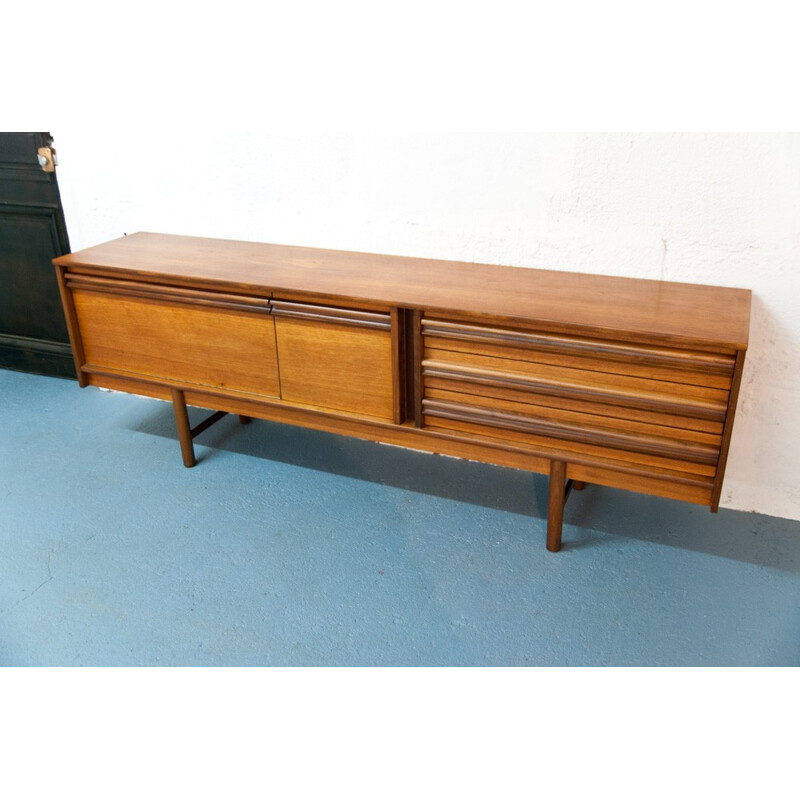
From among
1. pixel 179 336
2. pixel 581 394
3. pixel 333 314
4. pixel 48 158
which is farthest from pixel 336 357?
pixel 48 158

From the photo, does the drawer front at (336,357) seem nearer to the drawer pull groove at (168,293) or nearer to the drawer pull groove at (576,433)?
the drawer pull groove at (168,293)

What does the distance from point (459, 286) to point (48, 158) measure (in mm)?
2349

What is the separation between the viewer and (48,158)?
3.77 metres

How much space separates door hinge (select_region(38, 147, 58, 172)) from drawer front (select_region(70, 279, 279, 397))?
975 mm

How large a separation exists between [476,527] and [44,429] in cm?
224

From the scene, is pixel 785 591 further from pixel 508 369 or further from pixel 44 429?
pixel 44 429

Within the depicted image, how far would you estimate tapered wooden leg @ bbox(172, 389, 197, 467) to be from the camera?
128 inches

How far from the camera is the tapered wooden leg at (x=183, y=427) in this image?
324 centimetres

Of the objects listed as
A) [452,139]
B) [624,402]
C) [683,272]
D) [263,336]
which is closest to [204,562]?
[263,336]

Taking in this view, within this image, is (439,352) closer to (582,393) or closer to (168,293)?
→ (582,393)

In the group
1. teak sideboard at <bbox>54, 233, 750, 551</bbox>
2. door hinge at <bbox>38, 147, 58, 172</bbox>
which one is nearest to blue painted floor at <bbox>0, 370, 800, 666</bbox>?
teak sideboard at <bbox>54, 233, 750, 551</bbox>

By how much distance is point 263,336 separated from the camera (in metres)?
2.91

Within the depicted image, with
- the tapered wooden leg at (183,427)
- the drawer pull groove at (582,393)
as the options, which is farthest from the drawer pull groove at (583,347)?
the tapered wooden leg at (183,427)

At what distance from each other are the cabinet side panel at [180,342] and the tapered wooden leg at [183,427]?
97mm
